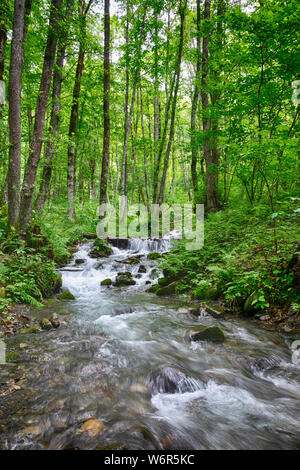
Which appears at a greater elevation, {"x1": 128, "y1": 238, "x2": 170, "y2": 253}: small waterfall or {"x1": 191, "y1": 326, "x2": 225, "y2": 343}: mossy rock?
{"x1": 128, "y1": 238, "x2": 170, "y2": 253}: small waterfall

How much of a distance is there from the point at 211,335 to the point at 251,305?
1.44m

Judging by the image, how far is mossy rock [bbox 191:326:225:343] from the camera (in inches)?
177

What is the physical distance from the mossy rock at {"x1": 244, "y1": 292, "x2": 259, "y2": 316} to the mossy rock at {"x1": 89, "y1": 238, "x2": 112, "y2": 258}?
293 inches

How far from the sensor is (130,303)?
6844 millimetres

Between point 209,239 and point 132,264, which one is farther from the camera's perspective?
point 132,264

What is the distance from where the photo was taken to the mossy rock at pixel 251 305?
210 inches

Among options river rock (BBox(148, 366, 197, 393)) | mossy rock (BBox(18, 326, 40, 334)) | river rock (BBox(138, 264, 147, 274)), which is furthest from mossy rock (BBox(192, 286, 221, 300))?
mossy rock (BBox(18, 326, 40, 334))

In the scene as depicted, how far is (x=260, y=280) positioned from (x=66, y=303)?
16.4ft

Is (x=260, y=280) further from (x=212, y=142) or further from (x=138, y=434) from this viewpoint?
(x=212, y=142)

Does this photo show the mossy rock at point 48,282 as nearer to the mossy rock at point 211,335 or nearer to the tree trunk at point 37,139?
the tree trunk at point 37,139

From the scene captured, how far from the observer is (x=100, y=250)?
11.6m

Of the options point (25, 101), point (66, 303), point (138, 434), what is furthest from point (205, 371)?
point (25, 101)

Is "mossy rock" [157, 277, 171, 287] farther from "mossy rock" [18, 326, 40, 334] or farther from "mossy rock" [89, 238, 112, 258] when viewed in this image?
"mossy rock" [18, 326, 40, 334]

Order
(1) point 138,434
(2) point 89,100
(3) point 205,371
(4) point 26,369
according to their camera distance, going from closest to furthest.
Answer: (1) point 138,434
(4) point 26,369
(3) point 205,371
(2) point 89,100
